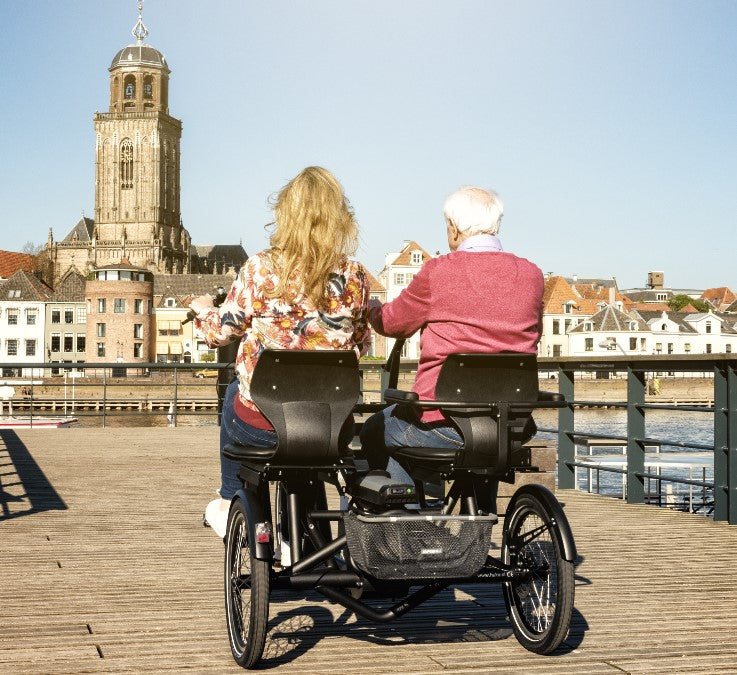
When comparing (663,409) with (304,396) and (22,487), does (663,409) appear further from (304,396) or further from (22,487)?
(304,396)

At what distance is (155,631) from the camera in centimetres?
394

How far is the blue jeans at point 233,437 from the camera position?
368cm

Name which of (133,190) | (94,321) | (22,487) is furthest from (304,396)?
(133,190)

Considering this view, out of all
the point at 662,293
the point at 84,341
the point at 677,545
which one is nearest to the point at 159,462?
A: the point at 677,545

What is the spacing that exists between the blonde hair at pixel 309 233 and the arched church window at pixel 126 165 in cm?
12362

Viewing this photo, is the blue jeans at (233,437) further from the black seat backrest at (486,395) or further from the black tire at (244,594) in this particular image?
the black seat backrest at (486,395)

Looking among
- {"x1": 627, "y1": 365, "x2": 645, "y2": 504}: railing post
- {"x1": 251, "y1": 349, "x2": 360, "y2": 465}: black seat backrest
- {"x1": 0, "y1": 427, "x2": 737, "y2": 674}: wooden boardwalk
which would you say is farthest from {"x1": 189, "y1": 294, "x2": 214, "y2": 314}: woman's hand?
{"x1": 627, "y1": 365, "x2": 645, "y2": 504}: railing post

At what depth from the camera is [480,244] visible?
3705 mm

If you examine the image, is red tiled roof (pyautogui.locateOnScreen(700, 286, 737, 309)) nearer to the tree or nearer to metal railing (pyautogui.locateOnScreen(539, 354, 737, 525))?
the tree

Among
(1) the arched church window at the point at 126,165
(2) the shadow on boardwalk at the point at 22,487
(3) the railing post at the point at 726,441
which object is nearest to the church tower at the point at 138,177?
(1) the arched church window at the point at 126,165

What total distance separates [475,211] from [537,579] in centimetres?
120

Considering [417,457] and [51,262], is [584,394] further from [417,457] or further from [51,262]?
[417,457]

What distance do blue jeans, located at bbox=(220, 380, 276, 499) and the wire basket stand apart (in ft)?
1.34

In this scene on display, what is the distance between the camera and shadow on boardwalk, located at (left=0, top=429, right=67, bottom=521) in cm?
716
